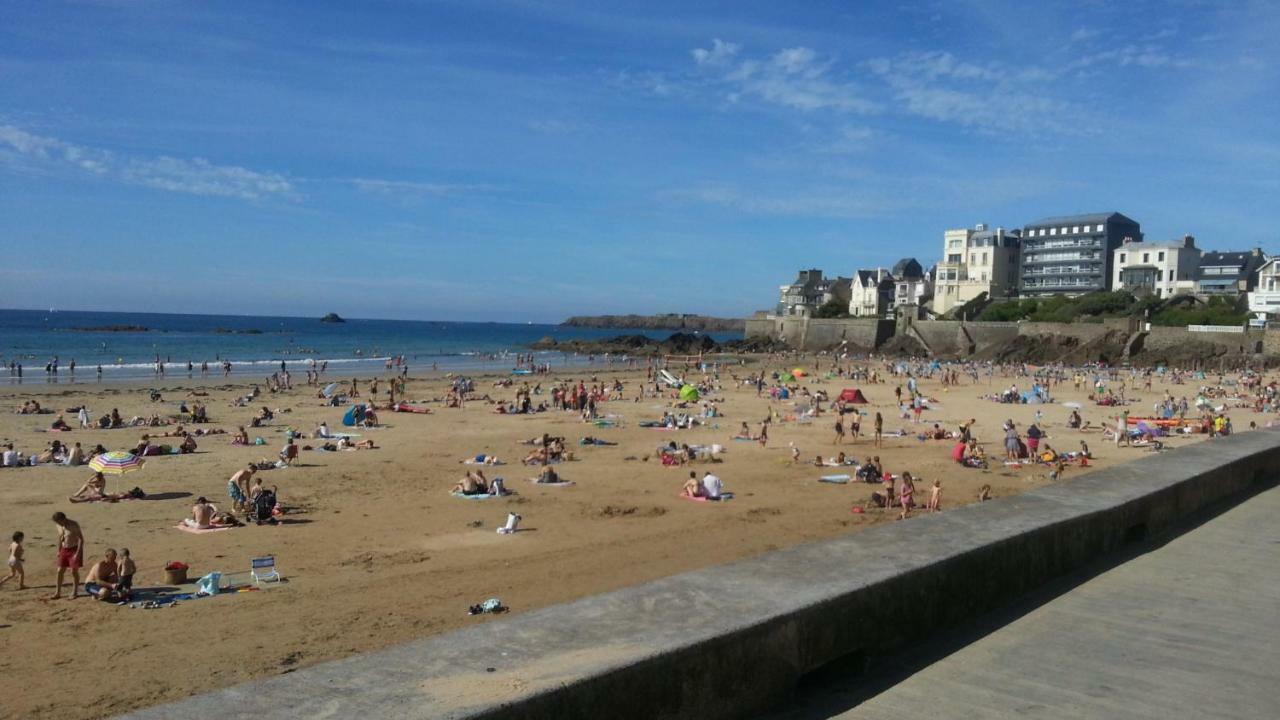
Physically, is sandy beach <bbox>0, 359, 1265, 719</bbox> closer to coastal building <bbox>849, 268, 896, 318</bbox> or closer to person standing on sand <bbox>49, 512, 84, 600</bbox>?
person standing on sand <bbox>49, 512, 84, 600</bbox>

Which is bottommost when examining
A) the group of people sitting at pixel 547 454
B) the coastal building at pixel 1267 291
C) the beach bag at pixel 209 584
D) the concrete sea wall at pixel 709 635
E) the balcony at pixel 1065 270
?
the beach bag at pixel 209 584

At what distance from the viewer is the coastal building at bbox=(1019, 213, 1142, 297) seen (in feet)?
297

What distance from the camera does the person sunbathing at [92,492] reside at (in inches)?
592

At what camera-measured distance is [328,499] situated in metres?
15.6

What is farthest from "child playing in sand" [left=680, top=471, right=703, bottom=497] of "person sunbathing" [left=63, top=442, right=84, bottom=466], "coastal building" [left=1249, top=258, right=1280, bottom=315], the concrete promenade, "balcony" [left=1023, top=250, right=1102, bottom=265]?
"balcony" [left=1023, top=250, right=1102, bottom=265]

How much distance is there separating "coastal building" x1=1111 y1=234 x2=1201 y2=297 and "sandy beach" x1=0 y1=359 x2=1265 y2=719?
200 ft

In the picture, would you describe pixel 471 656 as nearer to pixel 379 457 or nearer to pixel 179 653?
pixel 179 653

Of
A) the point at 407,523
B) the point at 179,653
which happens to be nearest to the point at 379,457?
the point at 407,523

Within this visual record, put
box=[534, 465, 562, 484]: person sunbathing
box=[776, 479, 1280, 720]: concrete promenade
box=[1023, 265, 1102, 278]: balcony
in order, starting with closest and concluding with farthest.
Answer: box=[776, 479, 1280, 720]: concrete promenade
box=[534, 465, 562, 484]: person sunbathing
box=[1023, 265, 1102, 278]: balcony

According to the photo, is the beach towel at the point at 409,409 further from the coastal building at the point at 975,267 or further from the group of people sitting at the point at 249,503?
the coastal building at the point at 975,267

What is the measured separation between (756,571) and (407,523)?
11.1 metres

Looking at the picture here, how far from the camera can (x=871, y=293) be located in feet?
356

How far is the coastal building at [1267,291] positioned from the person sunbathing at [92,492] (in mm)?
72673

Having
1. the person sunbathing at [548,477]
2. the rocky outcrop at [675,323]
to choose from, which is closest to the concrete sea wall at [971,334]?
the person sunbathing at [548,477]
